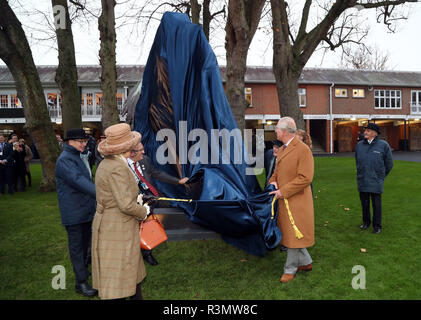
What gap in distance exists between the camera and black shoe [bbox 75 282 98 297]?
3.47 metres

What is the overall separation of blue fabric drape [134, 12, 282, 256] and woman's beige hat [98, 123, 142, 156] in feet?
5.28

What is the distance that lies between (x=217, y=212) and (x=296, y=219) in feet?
3.20

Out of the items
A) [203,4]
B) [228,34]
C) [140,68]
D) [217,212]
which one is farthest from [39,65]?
[217,212]

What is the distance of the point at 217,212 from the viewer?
3.90m

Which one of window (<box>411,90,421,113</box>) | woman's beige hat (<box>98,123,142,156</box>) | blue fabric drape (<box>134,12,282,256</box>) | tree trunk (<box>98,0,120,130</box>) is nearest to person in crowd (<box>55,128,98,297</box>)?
woman's beige hat (<box>98,123,142,156</box>)

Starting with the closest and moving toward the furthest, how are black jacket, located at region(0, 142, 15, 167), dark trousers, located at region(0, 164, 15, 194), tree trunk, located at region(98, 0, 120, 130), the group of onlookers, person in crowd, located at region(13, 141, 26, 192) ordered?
tree trunk, located at region(98, 0, 120, 130), black jacket, located at region(0, 142, 15, 167), the group of onlookers, dark trousers, located at region(0, 164, 15, 194), person in crowd, located at region(13, 141, 26, 192)

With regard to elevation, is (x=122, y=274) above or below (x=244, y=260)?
above

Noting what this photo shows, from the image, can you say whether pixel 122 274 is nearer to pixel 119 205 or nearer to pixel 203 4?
pixel 119 205

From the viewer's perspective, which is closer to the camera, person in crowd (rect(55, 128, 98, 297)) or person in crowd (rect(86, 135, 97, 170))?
person in crowd (rect(55, 128, 98, 297))

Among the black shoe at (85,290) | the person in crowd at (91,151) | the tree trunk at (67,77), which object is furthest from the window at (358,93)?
the black shoe at (85,290)

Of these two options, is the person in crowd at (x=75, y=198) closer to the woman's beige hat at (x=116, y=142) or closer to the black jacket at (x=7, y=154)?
the woman's beige hat at (x=116, y=142)

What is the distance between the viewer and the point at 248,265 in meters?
4.27

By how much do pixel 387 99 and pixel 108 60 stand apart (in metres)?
29.7

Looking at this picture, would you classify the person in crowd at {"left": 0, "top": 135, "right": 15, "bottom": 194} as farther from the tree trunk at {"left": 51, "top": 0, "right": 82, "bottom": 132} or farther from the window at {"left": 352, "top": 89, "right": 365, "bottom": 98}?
the window at {"left": 352, "top": 89, "right": 365, "bottom": 98}
